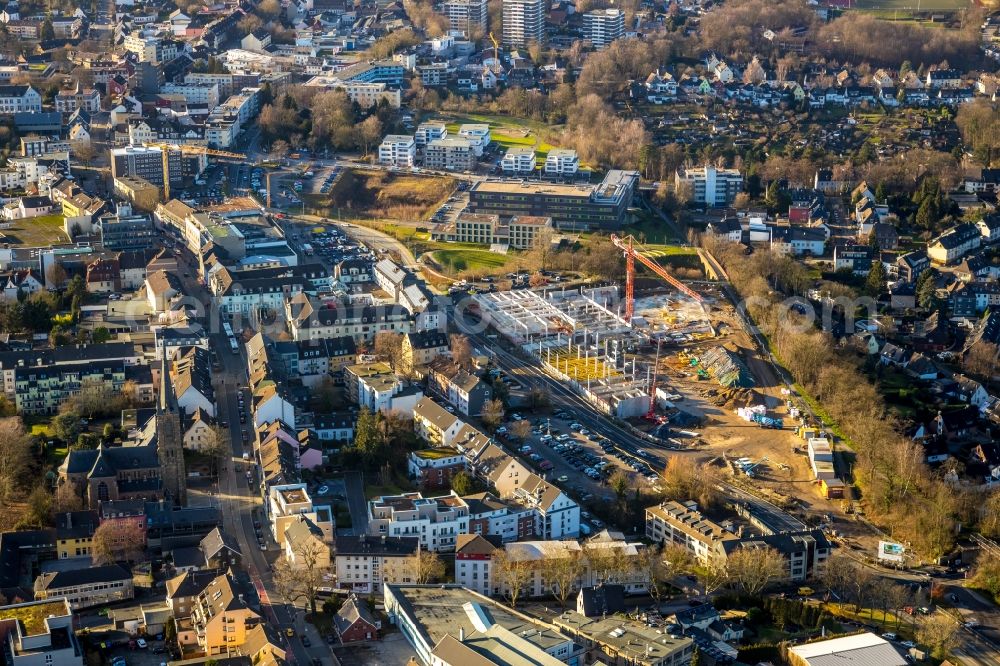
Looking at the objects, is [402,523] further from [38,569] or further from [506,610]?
[38,569]

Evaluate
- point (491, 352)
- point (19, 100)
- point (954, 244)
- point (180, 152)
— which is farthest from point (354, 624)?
point (19, 100)

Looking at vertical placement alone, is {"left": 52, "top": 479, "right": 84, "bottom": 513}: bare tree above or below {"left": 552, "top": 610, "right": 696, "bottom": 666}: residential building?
above

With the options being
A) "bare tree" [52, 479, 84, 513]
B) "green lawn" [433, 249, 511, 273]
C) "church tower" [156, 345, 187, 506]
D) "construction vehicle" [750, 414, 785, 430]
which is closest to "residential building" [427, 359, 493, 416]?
"construction vehicle" [750, 414, 785, 430]

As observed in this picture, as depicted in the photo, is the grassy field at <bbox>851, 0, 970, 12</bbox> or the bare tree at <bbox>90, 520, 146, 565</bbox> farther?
the grassy field at <bbox>851, 0, 970, 12</bbox>

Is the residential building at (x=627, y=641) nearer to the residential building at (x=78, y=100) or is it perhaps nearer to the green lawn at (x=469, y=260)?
the green lawn at (x=469, y=260)

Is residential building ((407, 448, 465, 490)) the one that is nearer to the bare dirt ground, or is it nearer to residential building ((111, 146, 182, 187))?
the bare dirt ground

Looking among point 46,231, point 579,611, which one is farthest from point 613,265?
point 579,611

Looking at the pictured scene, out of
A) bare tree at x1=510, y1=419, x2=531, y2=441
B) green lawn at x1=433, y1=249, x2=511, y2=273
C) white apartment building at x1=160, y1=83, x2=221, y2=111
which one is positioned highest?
white apartment building at x1=160, y1=83, x2=221, y2=111
